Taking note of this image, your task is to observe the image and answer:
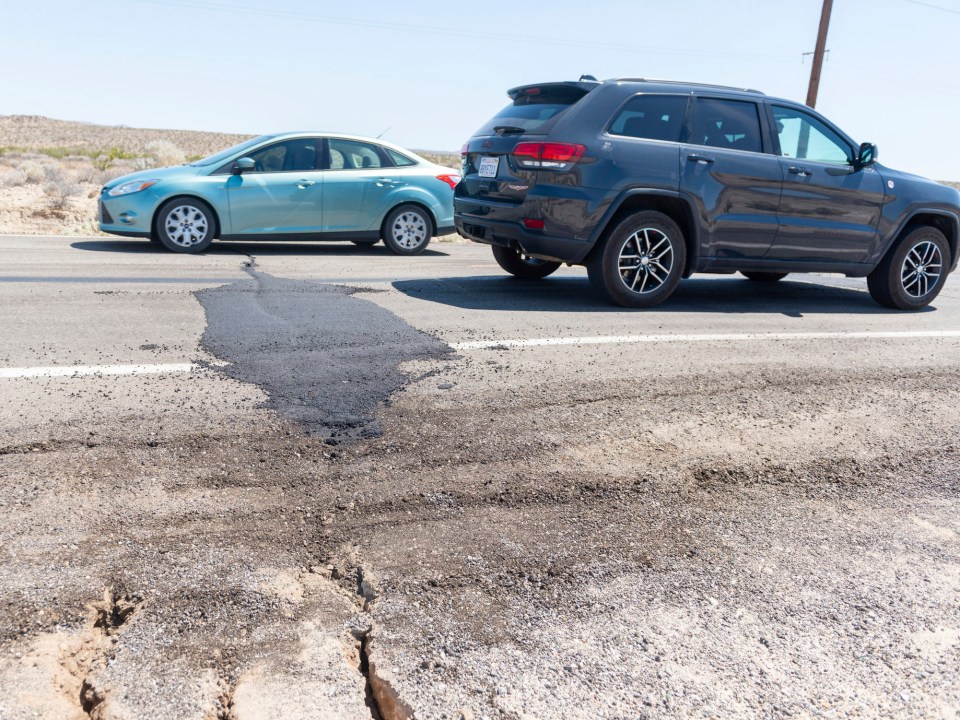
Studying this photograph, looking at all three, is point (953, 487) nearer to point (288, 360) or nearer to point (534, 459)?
point (534, 459)

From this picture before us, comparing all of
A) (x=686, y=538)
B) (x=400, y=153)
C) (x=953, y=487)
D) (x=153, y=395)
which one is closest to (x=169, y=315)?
(x=153, y=395)

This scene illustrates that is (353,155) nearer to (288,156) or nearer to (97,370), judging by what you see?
(288,156)

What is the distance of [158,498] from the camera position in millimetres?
3326

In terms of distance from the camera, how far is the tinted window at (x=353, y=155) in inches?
459

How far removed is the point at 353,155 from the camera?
38.6 feet

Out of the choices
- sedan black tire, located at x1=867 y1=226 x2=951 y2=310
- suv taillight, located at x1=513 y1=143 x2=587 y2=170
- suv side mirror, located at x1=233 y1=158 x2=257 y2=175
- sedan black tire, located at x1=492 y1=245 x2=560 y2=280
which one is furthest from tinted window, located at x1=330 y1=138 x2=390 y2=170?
sedan black tire, located at x1=867 y1=226 x2=951 y2=310

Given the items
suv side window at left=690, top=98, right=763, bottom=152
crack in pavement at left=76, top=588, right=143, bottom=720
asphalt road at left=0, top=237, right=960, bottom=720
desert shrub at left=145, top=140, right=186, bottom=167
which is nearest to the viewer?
crack in pavement at left=76, top=588, right=143, bottom=720

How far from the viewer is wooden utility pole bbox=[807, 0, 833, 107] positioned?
26188 millimetres

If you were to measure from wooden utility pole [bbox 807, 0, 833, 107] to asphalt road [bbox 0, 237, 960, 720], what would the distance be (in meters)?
22.6

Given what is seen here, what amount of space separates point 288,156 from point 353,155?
2.85 ft

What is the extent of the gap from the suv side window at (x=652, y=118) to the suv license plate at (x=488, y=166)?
102cm

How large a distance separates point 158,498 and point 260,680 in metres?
1.18

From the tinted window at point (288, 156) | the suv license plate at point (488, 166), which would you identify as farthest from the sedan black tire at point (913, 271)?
the tinted window at point (288, 156)

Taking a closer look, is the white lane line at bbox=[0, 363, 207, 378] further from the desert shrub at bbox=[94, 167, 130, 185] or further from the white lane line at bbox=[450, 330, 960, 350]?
the desert shrub at bbox=[94, 167, 130, 185]
